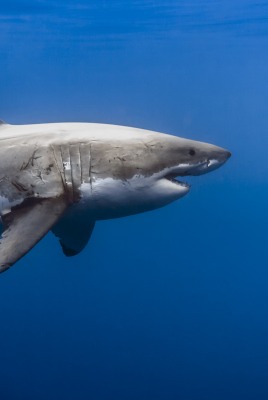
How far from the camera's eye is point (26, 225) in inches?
130

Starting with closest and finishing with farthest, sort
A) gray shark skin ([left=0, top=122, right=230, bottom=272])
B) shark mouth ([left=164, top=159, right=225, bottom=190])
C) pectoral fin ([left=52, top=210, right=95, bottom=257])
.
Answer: gray shark skin ([left=0, top=122, right=230, bottom=272]) → shark mouth ([left=164, top=159, right=225, bottom=190]) → pectoral fin ([left=52, top=210, right=95, bottom=257])

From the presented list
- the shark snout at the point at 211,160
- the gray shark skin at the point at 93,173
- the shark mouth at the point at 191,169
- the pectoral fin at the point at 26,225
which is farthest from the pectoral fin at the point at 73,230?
the shark snout at the point at 211,160

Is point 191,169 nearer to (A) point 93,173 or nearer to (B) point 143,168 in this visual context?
(B) point 143,168

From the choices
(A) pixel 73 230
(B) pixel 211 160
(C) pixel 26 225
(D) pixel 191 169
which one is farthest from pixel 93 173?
(A) pixel 73 230

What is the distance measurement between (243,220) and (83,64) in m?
5.73

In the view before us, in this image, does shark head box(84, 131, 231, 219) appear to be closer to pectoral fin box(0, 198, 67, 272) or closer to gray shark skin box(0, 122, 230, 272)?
gray shark skin box(0, 122, 230, 272)

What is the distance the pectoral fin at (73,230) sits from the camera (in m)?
3.77

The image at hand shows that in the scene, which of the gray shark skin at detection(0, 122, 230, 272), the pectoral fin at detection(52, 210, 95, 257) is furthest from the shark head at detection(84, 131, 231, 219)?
the pectoral fin at detection(52, 210, 95, 257)

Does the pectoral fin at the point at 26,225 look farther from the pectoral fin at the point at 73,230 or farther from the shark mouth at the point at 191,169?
the shark mouth at the point at 191,169

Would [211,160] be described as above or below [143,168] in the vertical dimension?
above

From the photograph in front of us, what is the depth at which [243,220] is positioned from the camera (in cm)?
1438

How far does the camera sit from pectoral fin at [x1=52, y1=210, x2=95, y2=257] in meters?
3.77

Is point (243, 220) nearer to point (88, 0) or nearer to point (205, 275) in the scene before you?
point (205, 275)

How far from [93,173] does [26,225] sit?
1.71 feet
